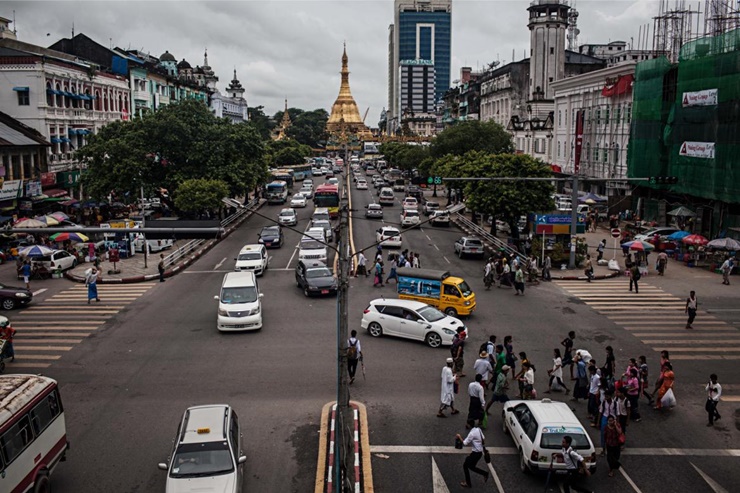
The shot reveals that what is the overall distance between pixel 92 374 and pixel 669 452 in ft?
52.0

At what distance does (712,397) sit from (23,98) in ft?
168

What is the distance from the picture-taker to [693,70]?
44.2 m

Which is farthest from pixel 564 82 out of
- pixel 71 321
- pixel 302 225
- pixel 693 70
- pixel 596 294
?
pixel 71 321

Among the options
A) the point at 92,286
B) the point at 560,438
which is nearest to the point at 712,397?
the point at 560,438

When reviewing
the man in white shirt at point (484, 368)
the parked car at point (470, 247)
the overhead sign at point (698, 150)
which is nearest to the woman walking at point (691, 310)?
the man in white shirt at point (484, 368)

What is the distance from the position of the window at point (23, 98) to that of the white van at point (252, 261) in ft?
86.6

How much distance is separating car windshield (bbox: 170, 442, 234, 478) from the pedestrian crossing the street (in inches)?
544

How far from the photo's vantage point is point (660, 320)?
2753 cm

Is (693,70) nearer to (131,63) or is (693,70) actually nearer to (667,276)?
(667,276)

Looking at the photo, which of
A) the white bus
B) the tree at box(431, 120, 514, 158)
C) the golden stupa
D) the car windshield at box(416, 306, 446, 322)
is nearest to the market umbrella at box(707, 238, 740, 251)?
the car windshield at box(416, 306, 446, 322)

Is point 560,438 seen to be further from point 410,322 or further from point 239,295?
point 239,295

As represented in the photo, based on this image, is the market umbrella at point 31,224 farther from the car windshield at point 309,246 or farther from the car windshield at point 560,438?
the car windshield at point 560,438

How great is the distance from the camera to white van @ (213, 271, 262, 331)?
25.5 metres

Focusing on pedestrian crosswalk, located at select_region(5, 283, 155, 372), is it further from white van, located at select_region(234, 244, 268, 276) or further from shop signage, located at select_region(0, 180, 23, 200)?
shop signage, located at select_region(0, 180, 23, 200)
